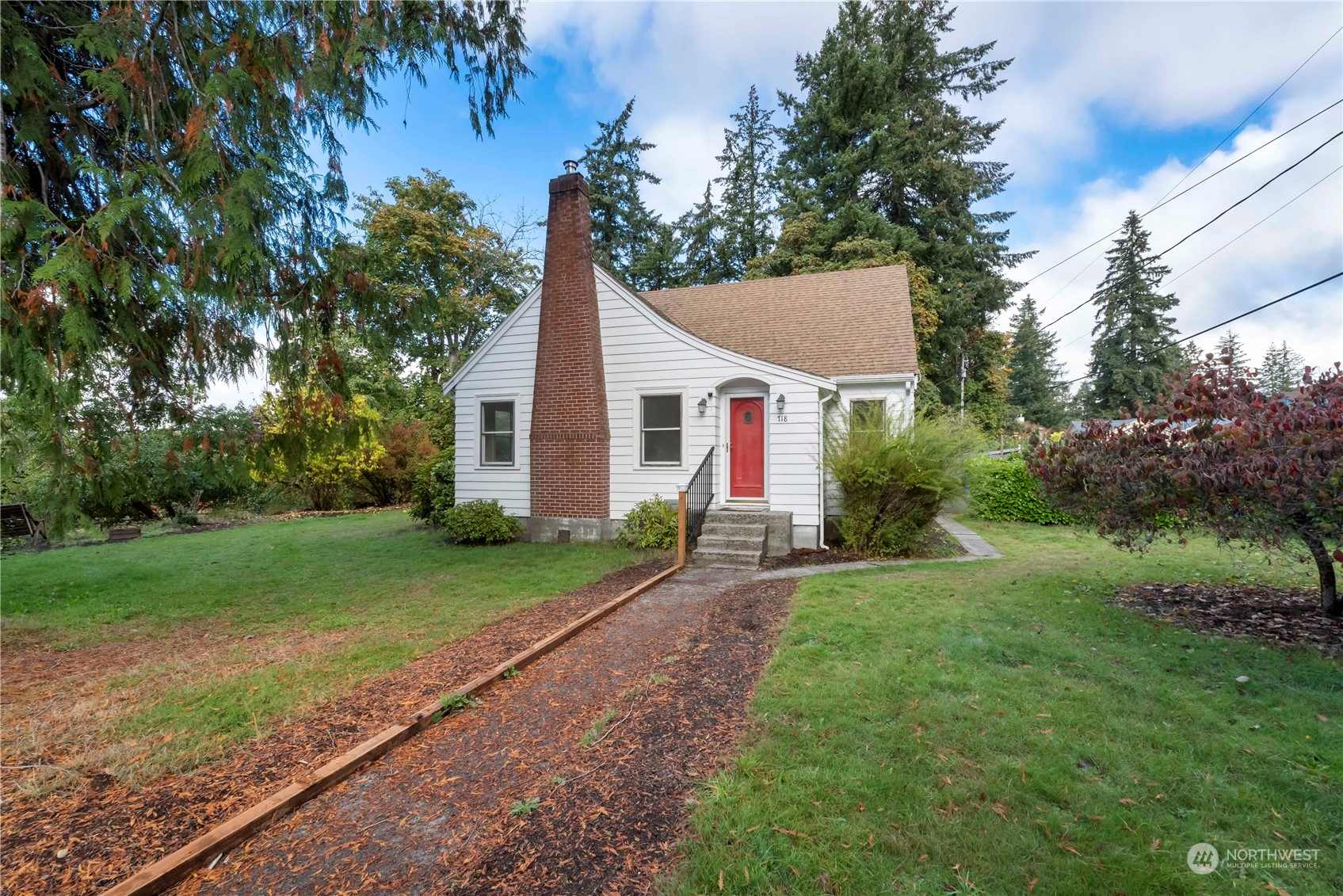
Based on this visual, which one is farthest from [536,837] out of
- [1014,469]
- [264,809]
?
[1014,469]

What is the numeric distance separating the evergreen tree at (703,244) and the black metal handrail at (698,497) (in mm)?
18901

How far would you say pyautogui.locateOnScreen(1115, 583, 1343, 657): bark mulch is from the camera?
450cm

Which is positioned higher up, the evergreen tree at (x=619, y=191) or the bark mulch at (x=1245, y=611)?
the evergreen tree at (x=619, y=191)

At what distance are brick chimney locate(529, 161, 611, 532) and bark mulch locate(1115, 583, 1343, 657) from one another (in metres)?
7.48

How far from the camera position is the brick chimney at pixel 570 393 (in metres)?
9.92

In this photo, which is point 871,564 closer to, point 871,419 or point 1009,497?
point 871,419

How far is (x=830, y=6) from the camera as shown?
24.0 metres

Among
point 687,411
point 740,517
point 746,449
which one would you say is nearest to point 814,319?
point 746,449

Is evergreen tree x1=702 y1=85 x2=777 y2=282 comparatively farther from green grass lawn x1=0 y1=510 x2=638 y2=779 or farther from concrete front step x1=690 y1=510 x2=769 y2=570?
green grass lawn x1=0 y1=510 x2=638 y2=779

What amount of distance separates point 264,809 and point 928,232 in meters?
25.1

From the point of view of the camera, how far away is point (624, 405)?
10.2m

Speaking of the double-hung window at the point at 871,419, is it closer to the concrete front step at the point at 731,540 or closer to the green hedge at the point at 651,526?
the concrete front step at the point at 731,540

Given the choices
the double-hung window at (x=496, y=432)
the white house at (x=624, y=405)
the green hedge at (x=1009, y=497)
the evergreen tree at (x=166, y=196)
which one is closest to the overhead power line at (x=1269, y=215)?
the green hedge at (x=1009, y=497)

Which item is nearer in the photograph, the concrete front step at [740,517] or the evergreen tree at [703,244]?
the concrete front step at [740,517]
